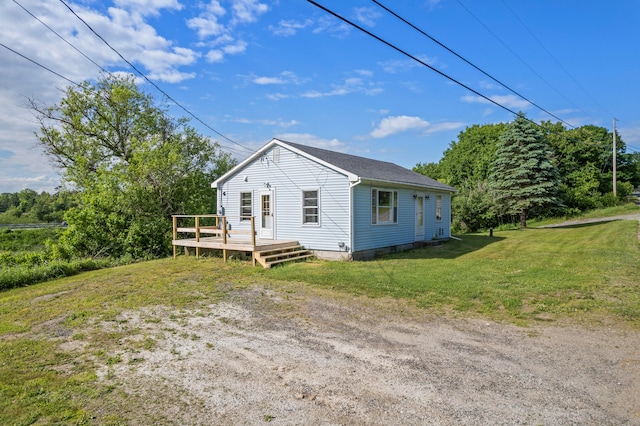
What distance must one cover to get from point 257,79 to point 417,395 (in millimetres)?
15123

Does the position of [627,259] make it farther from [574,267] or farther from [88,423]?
[88,423]

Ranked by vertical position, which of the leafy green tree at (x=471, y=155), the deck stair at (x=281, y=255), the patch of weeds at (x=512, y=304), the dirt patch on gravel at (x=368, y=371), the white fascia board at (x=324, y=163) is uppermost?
the leafy green tree at (x=471, y=155)

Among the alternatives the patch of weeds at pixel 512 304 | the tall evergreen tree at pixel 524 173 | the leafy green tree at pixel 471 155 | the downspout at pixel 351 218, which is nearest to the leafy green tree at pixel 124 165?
the downspout at pixel 351 218

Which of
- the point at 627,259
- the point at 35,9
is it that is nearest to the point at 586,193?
the point at 627,259

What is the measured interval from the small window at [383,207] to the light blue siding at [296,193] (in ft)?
4.97

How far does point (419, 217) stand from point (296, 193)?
6.23 m

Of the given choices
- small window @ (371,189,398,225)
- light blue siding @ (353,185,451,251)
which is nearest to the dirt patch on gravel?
light blue siding @ (353,185,451,251)

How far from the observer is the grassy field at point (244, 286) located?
400 cm

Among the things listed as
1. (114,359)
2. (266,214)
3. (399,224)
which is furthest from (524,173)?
(114,359)

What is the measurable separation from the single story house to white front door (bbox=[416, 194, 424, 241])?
0.15 ft

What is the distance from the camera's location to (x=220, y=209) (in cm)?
1609

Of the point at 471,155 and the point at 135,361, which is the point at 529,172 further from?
the point at 135,361

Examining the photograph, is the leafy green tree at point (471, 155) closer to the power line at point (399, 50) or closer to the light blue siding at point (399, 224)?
the light blue siding at point (399, 224)

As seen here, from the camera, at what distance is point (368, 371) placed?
418cm
